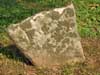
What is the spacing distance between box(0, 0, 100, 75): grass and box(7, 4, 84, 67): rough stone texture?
A: 0.17 meters

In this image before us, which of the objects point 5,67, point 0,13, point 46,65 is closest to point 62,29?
point 46,65

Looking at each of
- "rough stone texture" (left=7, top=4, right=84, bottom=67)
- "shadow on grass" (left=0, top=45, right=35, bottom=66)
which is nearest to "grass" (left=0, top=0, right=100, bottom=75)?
"shadow on grass" (left=0, top=45, right=35, bottom=66)

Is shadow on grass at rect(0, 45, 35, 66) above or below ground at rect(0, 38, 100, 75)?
above

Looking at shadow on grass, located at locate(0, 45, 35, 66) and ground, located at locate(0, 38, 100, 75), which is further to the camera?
shadow on grass, located at locate(0, 45, 35, 66)

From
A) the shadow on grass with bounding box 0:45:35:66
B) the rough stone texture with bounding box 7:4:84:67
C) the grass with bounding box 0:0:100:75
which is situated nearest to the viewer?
the rough stone texture with bounding box 7:4:84:67

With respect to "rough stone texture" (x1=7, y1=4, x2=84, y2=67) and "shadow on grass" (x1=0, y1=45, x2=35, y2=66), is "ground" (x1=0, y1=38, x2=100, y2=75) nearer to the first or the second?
"shadow on grass" (x1=0, y1=45, x2=35, y2=66)

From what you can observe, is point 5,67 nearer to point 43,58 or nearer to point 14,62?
point 14,62

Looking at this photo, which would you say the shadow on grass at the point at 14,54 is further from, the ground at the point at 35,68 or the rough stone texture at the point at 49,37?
the rough stone texture at the point at 49,37

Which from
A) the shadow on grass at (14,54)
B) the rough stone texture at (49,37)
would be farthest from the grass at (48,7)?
the rough stone texture at (49,37)

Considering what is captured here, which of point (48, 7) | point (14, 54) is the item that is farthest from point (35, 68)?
point (48, 7)

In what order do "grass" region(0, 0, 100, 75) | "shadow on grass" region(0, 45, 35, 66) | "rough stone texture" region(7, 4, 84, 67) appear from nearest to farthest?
"rough stone texture" region(7, 4, 84, 67) → "grass" region(0, 0, 100, 75) → "shadow on grass" region(0, 45, 35, 66)

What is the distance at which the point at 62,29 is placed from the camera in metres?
5.16

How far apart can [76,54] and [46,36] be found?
550mm

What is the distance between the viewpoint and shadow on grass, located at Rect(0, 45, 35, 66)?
5.30 meters
